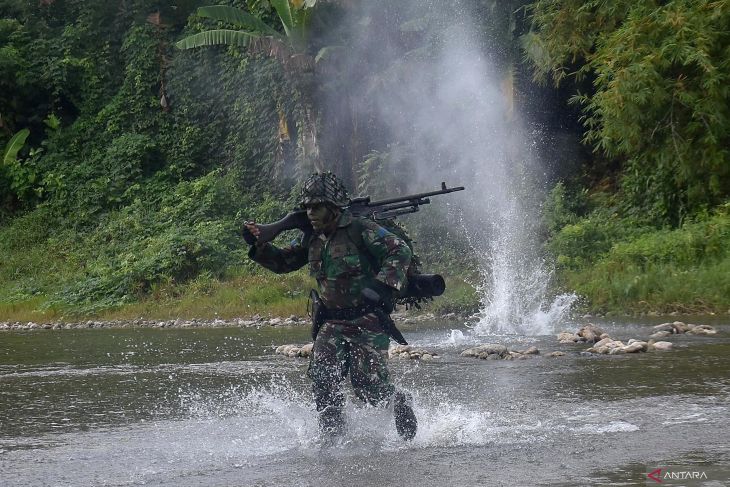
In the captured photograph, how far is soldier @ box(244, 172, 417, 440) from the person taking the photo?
6.58m

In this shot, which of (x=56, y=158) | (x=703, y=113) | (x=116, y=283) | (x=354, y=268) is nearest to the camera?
(x=354, y=268)

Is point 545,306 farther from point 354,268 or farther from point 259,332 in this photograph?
point 354,268

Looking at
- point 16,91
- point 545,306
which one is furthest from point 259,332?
point 16,91

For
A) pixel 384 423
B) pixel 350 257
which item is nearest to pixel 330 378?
pixel 384 423

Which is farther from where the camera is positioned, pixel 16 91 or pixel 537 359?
pixel 16 91

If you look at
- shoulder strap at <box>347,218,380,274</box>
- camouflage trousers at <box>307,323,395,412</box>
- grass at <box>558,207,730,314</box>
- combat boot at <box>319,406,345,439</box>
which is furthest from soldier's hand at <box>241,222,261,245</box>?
grass at <box>558,207,730,314</box>

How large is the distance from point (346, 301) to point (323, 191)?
2.26ft

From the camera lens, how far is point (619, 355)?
403 inches

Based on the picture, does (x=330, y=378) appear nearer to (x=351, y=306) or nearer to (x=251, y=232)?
(x=351, y=306)

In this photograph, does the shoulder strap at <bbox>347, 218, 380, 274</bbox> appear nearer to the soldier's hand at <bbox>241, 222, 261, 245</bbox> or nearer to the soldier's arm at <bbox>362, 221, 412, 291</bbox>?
the soldier's arm at <bbox>362, 221, 412, 291</bbox>

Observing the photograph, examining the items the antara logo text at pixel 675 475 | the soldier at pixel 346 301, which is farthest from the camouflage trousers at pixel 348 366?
the antara logo text at pixel 675 475

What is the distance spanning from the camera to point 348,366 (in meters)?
6.66

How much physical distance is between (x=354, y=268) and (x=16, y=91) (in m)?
25.7

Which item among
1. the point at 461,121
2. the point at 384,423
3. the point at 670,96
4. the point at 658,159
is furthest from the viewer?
the point at 461,121
